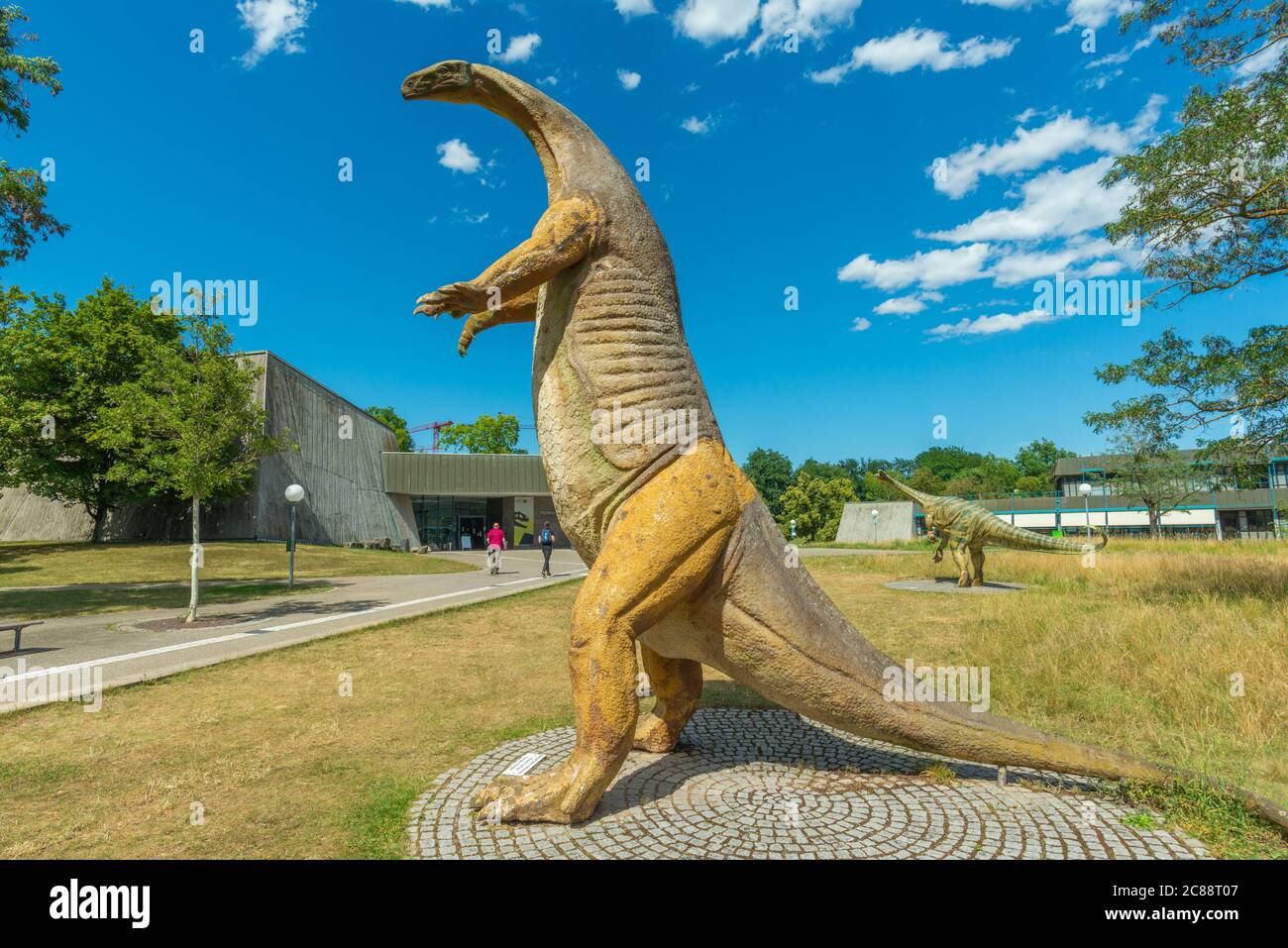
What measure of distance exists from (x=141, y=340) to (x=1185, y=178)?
28286mm

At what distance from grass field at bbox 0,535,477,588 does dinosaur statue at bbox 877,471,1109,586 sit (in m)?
14.1

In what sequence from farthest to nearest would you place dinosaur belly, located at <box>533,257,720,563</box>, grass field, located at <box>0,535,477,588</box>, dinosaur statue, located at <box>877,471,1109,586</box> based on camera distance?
grass field, located at <box>0,535,477,588</box> < dinosaur statue, located at <box>877,471,1109,586</box> < dinosaur belly, located at <box>533,257,720,563</box>

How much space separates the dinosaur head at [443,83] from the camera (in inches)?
138

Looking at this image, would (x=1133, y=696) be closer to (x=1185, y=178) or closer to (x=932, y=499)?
(x=1185, y=178)

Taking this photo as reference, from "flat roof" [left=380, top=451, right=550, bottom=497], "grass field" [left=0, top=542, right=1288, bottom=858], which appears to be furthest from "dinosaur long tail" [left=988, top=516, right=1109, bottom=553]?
"flat roof" [left=380, top=451, right=550, bottom=497]

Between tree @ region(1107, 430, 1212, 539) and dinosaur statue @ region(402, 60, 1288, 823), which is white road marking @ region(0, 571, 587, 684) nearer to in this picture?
dinosaur statue @ region(402, 60, 1288, 823)

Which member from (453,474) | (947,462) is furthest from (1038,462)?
(453,474)

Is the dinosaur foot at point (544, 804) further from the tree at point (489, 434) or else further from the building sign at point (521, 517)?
the tree at point (489, 434)

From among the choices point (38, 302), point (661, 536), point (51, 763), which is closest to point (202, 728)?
point (51, 763)

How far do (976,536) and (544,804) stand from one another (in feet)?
42.3

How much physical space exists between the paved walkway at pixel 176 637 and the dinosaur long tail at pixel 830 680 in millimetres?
5813

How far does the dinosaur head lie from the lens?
350cm

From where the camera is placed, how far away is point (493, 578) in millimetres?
17578

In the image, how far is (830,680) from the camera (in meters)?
3.12
